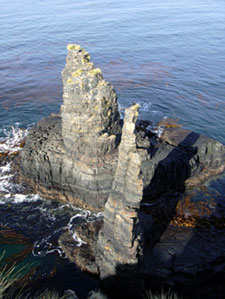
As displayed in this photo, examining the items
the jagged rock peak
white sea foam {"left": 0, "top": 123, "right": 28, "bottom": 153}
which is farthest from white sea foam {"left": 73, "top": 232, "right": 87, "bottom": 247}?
white sea foam {"left": 0, "top": 123, "right": 28, "bottom": 153}

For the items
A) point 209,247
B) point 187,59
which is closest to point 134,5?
point 187,59

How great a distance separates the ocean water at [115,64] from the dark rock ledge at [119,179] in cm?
301

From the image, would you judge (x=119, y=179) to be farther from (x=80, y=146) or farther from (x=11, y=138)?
(x=11, y=138)

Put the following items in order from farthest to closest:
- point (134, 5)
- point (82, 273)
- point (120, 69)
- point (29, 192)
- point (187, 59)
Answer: point (134, 5) < point (187, 59) < point (120, 69) < point (29, 192) < point (82, 273)

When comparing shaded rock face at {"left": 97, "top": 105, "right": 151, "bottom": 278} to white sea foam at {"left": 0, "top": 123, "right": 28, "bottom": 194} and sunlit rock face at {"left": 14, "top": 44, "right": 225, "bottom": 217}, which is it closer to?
sunlit rock face at {"left": 14, "top": 44, "right": 225, "bottom": 217}

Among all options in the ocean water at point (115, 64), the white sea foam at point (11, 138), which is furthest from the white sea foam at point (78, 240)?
the white sea foam at point (11, 138)

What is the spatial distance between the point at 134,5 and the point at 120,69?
86.9 meters

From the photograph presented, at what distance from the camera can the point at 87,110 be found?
26.6m

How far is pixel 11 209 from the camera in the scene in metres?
28.8

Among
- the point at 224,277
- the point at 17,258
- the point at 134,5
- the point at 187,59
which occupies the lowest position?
the point at 17,258

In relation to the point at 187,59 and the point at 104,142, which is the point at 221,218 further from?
the point at 187,59

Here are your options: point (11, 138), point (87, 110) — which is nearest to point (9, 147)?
point (11, 138)

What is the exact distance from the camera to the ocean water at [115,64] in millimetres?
41250

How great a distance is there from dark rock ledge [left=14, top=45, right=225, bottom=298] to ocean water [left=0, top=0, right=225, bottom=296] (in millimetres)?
3009
